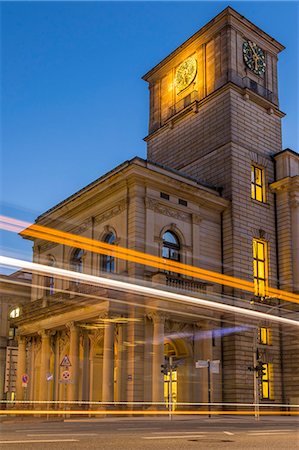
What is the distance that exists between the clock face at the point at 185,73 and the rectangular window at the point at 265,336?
19872 millimetres

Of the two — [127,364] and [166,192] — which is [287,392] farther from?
[166,192]

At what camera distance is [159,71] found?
49.7 meters

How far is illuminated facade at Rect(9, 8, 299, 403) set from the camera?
3322cm

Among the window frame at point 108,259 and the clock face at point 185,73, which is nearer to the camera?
the window frame at point 108,259

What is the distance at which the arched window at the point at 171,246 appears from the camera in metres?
36.3

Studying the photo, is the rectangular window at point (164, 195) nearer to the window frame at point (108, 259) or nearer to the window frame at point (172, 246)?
the window frame at point (172, 246)

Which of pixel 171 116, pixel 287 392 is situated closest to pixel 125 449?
pixel 287 392

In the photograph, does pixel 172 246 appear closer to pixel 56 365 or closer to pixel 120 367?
pixel 120 367

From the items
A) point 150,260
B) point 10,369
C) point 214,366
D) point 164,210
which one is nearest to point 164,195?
point 164,210

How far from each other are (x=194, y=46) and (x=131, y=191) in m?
16.8

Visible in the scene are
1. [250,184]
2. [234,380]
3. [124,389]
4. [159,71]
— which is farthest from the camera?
[159,71]

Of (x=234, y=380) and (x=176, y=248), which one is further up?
(x=176, y=248)

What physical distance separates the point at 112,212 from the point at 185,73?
15863mm

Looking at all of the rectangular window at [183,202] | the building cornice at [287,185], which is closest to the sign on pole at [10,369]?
the rectangular window at [183,202]
